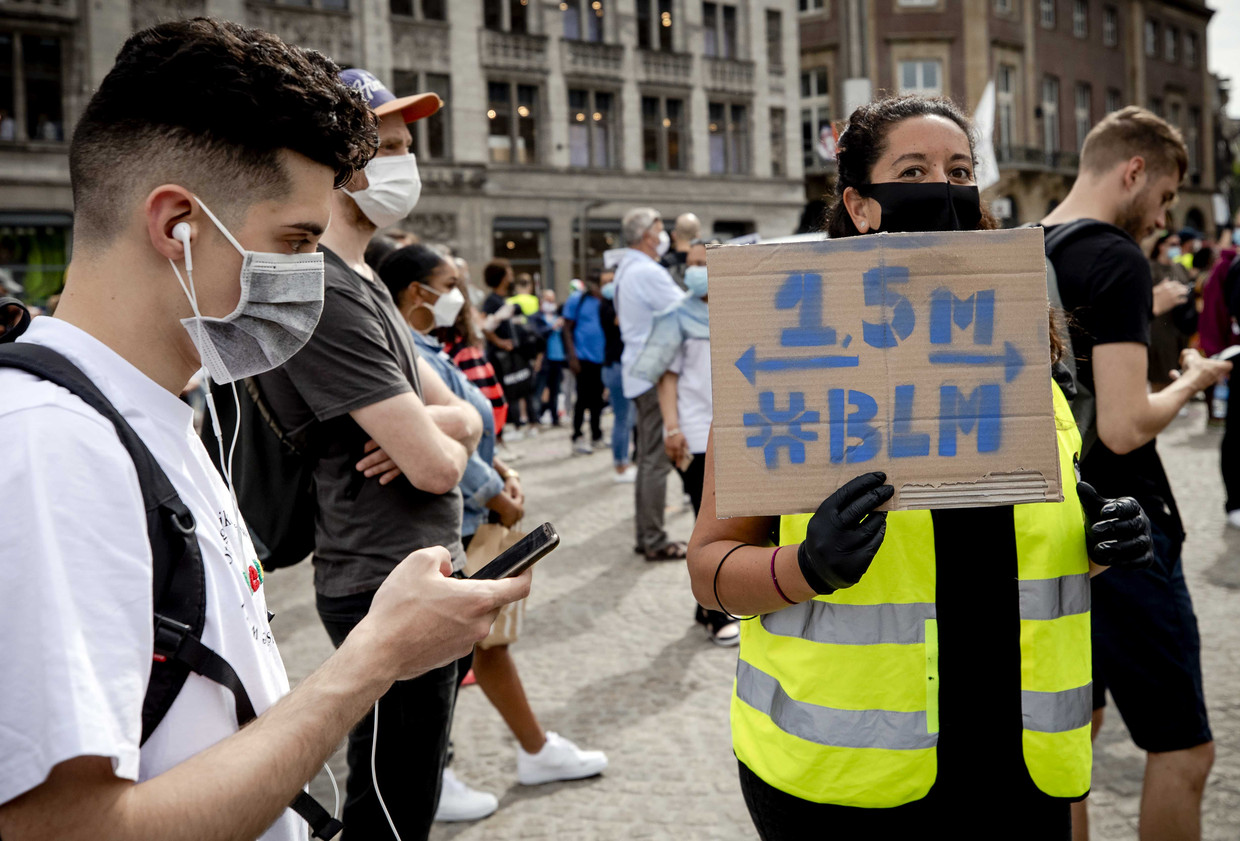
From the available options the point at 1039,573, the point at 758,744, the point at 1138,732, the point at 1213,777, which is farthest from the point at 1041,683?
the point at 1213,777

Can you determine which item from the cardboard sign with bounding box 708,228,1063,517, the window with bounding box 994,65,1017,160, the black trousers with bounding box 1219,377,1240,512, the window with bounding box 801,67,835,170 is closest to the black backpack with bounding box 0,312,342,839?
the cardboard sign with bounding box 708,228,1063,517

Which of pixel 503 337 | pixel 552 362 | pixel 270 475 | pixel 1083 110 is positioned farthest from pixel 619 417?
pixel 1083 110

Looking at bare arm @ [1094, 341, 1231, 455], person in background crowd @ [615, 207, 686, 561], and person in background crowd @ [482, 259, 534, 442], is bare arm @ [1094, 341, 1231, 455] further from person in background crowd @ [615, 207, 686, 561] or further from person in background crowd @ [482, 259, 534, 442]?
person in background crowd @ [482, 259, 534, 442]

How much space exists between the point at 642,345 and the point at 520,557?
17.7 feet

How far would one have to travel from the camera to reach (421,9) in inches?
1024

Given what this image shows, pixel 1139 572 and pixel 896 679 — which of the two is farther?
pixel 1139 572

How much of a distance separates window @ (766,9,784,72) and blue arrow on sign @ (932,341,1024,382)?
32.6m

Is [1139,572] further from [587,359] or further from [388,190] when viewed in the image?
[587,359]

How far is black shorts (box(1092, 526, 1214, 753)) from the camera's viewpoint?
8.52 feet

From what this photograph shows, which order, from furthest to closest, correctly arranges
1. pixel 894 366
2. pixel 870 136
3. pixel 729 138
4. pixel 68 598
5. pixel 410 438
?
pixel 729 138 < pixel 410 438 < pixel 870 136 < pixel 894 366 < pixel 68 598

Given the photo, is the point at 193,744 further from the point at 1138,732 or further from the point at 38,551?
the point at 1138,732

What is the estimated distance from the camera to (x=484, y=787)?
3.80 m

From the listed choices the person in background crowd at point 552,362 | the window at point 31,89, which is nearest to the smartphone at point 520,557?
the person in background crowd at point 552,362

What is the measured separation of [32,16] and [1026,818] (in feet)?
83.9
